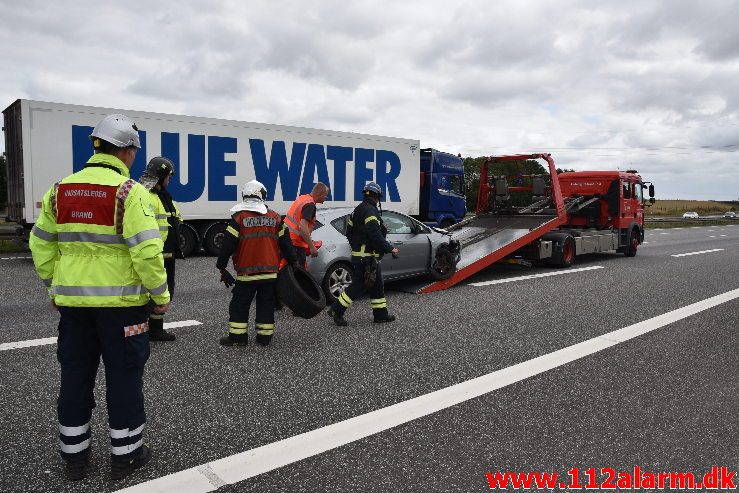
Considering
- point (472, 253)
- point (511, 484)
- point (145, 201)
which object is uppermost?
point (145, 201)

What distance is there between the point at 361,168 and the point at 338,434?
12.9m

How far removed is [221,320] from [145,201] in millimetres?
3784

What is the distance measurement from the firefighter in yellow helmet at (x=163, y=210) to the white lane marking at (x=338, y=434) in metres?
2.45

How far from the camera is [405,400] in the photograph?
398 cm

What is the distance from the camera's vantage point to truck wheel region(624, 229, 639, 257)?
577 inches

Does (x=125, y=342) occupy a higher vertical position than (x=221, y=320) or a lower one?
higher

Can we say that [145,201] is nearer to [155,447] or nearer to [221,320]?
[155,447]

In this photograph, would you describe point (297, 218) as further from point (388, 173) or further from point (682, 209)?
point (682, 209)

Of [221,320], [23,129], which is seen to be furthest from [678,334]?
[23,129]

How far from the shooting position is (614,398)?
13.3 ft

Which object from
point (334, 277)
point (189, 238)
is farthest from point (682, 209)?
point (334, 277)

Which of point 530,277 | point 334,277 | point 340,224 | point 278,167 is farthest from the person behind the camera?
point 278,167

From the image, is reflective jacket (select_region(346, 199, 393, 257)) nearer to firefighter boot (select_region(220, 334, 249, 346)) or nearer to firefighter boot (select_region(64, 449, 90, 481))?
firefighter boot (select_region(220, 334, 249, 346))

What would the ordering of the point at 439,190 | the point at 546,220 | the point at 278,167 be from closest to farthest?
the point at 546,220 → the point at 278,167 → the point at 439,190
